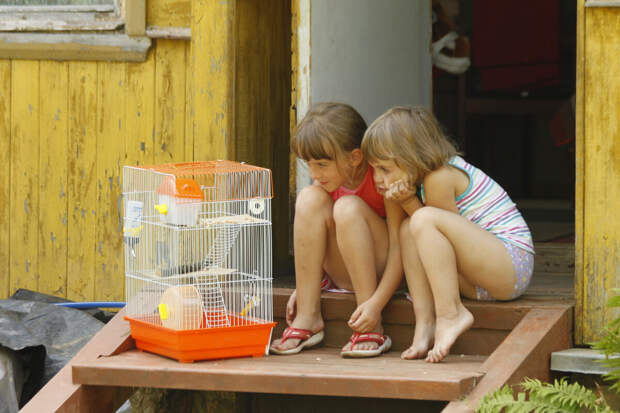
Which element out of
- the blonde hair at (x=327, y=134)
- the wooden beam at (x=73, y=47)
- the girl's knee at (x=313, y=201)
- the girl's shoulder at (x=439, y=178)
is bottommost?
the girl's knee at (x=313, y=201)

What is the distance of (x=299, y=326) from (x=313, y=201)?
1.54 ft

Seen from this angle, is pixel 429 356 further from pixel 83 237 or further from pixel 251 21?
pixel 83 237

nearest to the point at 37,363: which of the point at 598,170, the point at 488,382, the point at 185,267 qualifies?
the point at 185,267

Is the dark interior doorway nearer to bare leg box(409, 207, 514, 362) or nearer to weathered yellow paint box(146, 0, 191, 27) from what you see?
weathered yellow paint box(146, 0, 191, 27)

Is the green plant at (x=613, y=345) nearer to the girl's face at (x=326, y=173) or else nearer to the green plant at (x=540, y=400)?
the green plant at (x=540, y=400)

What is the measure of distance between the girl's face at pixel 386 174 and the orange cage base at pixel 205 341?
0.62m

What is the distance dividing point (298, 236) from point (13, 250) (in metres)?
1.93

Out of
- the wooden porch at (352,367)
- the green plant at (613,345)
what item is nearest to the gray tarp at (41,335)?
the wooden porch at (352,367)

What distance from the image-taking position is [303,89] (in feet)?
12.2

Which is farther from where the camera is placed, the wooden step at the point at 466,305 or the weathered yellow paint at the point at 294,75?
the weathered yellow paint at the point at 294,75

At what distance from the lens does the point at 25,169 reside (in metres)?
4.45

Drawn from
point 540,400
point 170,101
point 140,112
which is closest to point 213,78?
point 170,101

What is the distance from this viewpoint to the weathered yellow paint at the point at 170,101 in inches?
168

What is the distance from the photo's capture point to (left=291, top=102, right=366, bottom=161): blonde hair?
123 inches
